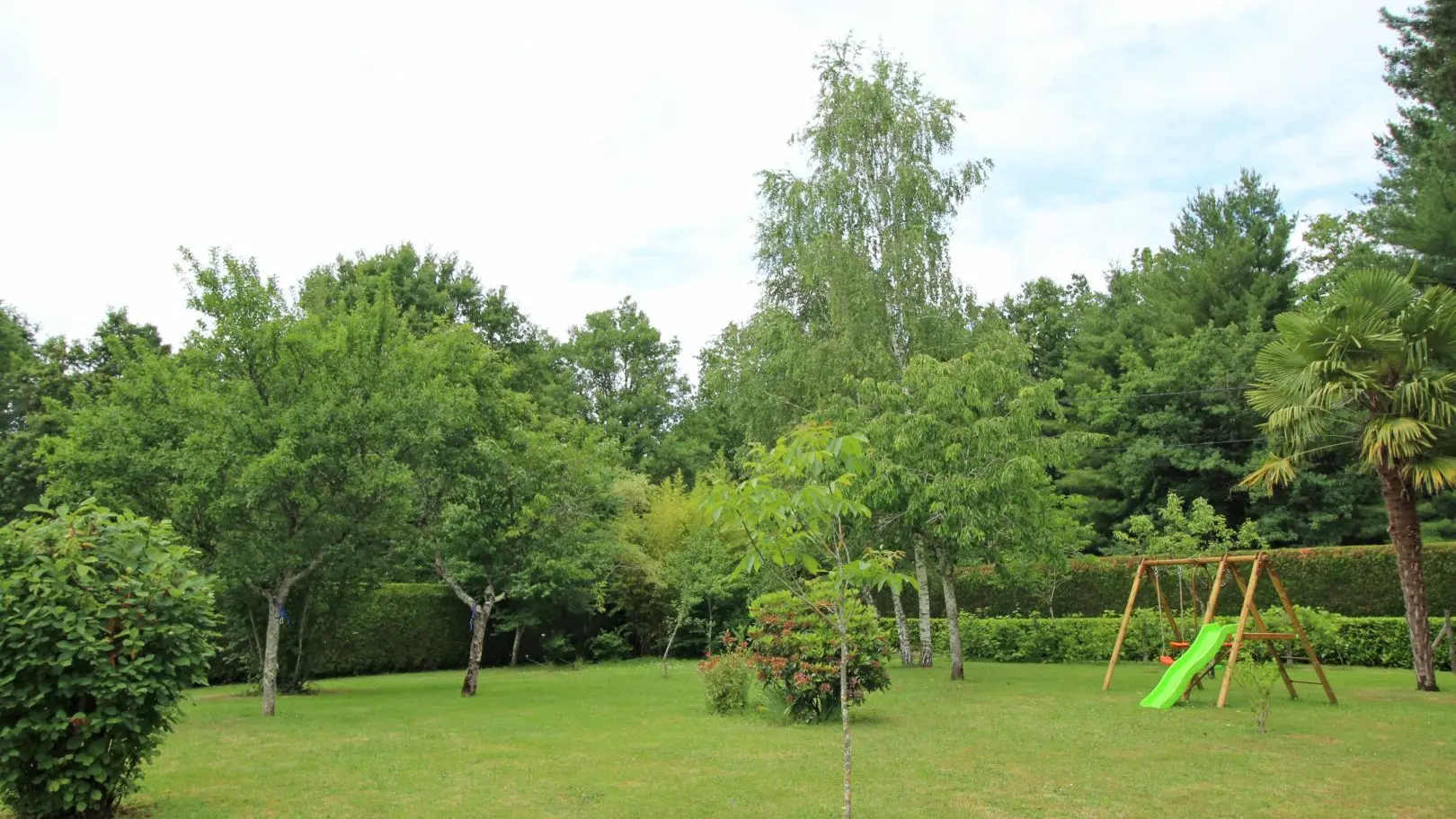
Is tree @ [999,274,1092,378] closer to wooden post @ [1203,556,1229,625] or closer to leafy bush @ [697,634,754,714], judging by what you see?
wooden post @ [1203,556,1229,625]

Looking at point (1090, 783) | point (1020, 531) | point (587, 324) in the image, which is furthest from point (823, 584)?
point (587, 324)

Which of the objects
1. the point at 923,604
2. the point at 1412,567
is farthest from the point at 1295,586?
A: the point at 923,604

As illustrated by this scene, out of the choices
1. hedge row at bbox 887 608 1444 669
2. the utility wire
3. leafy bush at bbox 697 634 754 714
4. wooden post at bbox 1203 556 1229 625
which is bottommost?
leafy bush at bbox 697 634 754 714

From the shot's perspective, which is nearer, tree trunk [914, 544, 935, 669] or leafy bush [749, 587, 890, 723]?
leafy bush [749, 587, 890, 723]

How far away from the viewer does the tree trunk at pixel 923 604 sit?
61.4ft

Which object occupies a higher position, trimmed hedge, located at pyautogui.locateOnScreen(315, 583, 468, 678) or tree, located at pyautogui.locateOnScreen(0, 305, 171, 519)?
tree, located at pyautogui.locateOnScreen(0, 305, 171, 519)

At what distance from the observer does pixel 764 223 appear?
2364cm

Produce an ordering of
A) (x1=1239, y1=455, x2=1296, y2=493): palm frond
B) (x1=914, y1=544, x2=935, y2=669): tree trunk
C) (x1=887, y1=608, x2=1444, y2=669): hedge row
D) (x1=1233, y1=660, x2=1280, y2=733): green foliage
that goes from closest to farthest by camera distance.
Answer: (x1=1233, y1=660, x2=1280, y2=733): green foliage → (x1=1239, y1=455, x2=1296, y2=493): palm frond → (x1=887, y1=608, x2=1444, y2=669): hedge row → (x1=914, y1=544, x2=935, y2=669): tree trunk

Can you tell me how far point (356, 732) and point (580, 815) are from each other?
5989mm

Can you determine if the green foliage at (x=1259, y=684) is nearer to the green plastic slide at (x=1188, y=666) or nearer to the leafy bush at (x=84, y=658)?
the green plastic slide at (x=1188, y=666)

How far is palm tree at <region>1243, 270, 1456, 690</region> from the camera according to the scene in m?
13.4

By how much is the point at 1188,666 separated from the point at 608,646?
18914 millimetres

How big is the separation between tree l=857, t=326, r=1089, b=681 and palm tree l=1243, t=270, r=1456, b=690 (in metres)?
3.75

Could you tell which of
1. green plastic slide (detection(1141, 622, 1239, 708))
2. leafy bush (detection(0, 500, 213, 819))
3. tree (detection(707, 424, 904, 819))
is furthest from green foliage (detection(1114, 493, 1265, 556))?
leafy bush (detection(0, 500, 213, 819))
